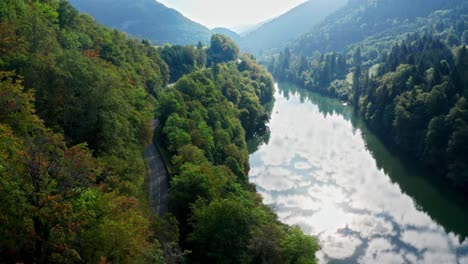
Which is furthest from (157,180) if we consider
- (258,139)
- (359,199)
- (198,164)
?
(258,139)

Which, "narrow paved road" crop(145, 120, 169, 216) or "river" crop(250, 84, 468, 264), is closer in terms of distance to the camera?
"narrow paved road" crop(145, 120, 169, 216)

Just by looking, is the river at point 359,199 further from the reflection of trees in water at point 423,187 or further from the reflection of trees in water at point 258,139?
the reflection of trees in water at point 258,139

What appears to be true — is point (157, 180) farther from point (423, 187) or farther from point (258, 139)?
point (258, 139)

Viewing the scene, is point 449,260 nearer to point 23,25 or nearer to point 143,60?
point 23,25

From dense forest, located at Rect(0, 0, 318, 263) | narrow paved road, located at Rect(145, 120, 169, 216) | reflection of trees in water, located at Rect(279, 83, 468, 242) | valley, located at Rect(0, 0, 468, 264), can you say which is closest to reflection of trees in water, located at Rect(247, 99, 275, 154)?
valley, located at Rect(0, 0, 468, 264)

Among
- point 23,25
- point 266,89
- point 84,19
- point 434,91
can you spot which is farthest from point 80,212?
point 266,89

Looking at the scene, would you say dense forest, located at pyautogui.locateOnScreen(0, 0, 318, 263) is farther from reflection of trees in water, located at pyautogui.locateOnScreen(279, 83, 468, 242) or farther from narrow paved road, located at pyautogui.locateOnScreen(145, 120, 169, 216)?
reflection of trees in water, located at pyautogui.locateOnScreen(279, 83, 468, 242)
